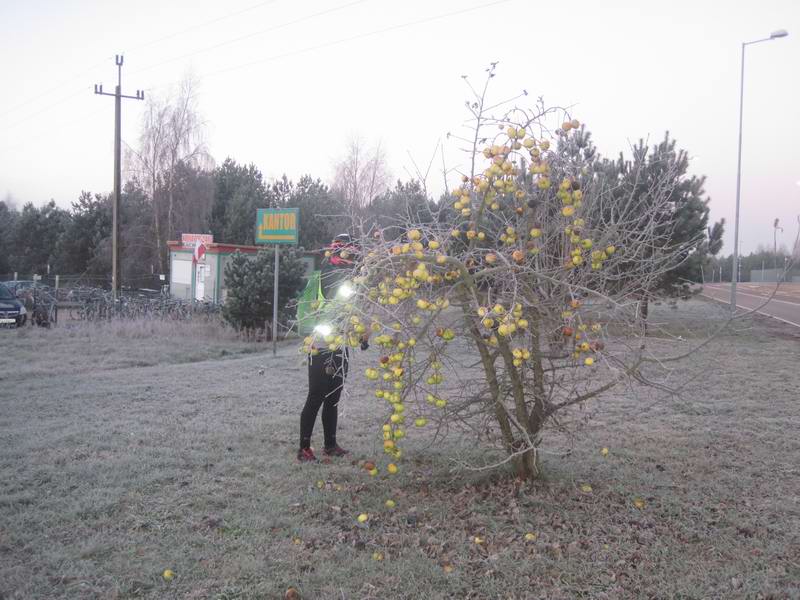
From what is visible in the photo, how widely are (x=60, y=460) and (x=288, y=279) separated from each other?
1062cm

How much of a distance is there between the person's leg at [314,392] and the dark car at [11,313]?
45.4 feet

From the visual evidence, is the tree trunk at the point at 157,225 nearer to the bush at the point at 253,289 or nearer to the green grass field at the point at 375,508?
the bush at the point at 253,289

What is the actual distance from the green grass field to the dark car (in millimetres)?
9880

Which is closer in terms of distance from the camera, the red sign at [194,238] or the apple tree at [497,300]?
the apple tree at [497,300]

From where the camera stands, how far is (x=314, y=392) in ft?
16.6

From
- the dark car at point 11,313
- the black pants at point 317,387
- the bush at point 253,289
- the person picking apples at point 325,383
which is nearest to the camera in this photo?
the person picking apples at point 325,383

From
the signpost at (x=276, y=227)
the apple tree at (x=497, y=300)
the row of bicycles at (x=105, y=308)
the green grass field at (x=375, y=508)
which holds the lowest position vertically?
the green grass field at (x=375, y=508)

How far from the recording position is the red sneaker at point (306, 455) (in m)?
5.12

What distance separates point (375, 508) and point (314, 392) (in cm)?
120

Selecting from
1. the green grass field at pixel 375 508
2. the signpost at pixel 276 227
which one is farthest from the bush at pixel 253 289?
the green grass field at pixel 375 508

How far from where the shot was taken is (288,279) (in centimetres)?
1545

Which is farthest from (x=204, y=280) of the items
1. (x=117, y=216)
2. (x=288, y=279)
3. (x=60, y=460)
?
(x=60, y=460)

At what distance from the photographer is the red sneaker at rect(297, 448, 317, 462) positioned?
16.8 feet

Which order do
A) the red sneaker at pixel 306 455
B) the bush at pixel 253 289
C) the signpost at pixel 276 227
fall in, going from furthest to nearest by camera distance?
A: the bush at pixel 253 289 → the signpost at pixel 276 227 → the red sneaker at pixel 306 455
